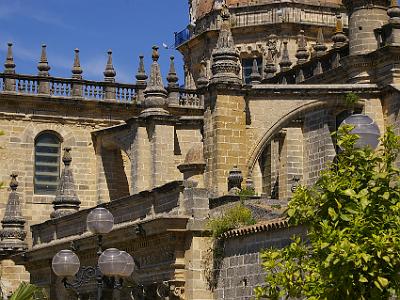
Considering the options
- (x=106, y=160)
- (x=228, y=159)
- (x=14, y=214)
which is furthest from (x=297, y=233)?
(x=106, y=160)

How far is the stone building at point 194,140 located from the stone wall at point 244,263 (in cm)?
4

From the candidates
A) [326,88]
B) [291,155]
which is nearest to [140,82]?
[291,155]

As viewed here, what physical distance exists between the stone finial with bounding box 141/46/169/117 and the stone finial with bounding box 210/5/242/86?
612 centimetres

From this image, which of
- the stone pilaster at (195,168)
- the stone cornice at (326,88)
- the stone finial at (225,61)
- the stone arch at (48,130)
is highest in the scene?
the stone finial at (225,61)

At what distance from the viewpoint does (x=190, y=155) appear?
32562 millimetres

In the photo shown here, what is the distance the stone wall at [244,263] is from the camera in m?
23.6

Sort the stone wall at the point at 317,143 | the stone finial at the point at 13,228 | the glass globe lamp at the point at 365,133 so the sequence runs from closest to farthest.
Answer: the glass globe lamp at the point at 365,133 → the stone wall at the point at 317,143 → the stone finial at the point at 13,228

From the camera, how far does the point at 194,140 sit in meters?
38.5

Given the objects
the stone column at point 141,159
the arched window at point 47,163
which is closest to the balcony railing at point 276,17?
the arched window at point 47,163

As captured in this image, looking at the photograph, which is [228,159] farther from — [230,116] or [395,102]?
[395,102]

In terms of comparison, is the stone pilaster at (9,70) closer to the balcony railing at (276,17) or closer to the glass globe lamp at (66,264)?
the balcony railing at (276,17)

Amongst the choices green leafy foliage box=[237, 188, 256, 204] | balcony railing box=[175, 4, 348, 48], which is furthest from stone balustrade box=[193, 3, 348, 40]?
green leafy foliage box=[237, 188, 256, 204]

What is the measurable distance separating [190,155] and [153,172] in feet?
18.0

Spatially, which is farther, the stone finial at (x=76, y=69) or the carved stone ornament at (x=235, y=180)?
the stone finial at (x=76, y=69)
